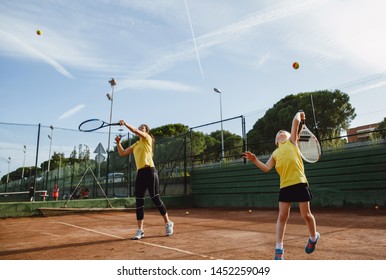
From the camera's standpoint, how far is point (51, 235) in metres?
5.91

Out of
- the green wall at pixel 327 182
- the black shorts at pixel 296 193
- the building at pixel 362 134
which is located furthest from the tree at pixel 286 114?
the black shorts at pixel 296 193

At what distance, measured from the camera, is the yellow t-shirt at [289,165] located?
3.46 m

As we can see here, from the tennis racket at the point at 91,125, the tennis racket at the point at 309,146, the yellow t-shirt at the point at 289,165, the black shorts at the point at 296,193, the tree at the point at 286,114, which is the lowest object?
the black shorts at the point at 296,193

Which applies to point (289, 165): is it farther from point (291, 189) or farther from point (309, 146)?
point (309, 146)

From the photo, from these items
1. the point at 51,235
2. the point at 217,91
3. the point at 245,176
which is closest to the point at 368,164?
the point at 245,176

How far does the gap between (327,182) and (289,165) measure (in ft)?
24.9

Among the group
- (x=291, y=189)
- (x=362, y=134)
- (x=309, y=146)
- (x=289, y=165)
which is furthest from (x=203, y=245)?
(x=362, y=134)

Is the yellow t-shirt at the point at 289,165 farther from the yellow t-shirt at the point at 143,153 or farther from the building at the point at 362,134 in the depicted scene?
the building at the point at 362,134

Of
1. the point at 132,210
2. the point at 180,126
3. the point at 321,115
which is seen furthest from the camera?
the point at 180,126

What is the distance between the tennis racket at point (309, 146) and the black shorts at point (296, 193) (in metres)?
0.95

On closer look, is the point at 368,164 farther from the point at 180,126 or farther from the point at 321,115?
the point at 180,126

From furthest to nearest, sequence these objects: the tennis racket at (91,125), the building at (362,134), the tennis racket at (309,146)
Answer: the building at (362,134) < the tennis racket at (91,125) < the tennis racket at (309,146)

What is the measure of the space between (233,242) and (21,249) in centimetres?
327
